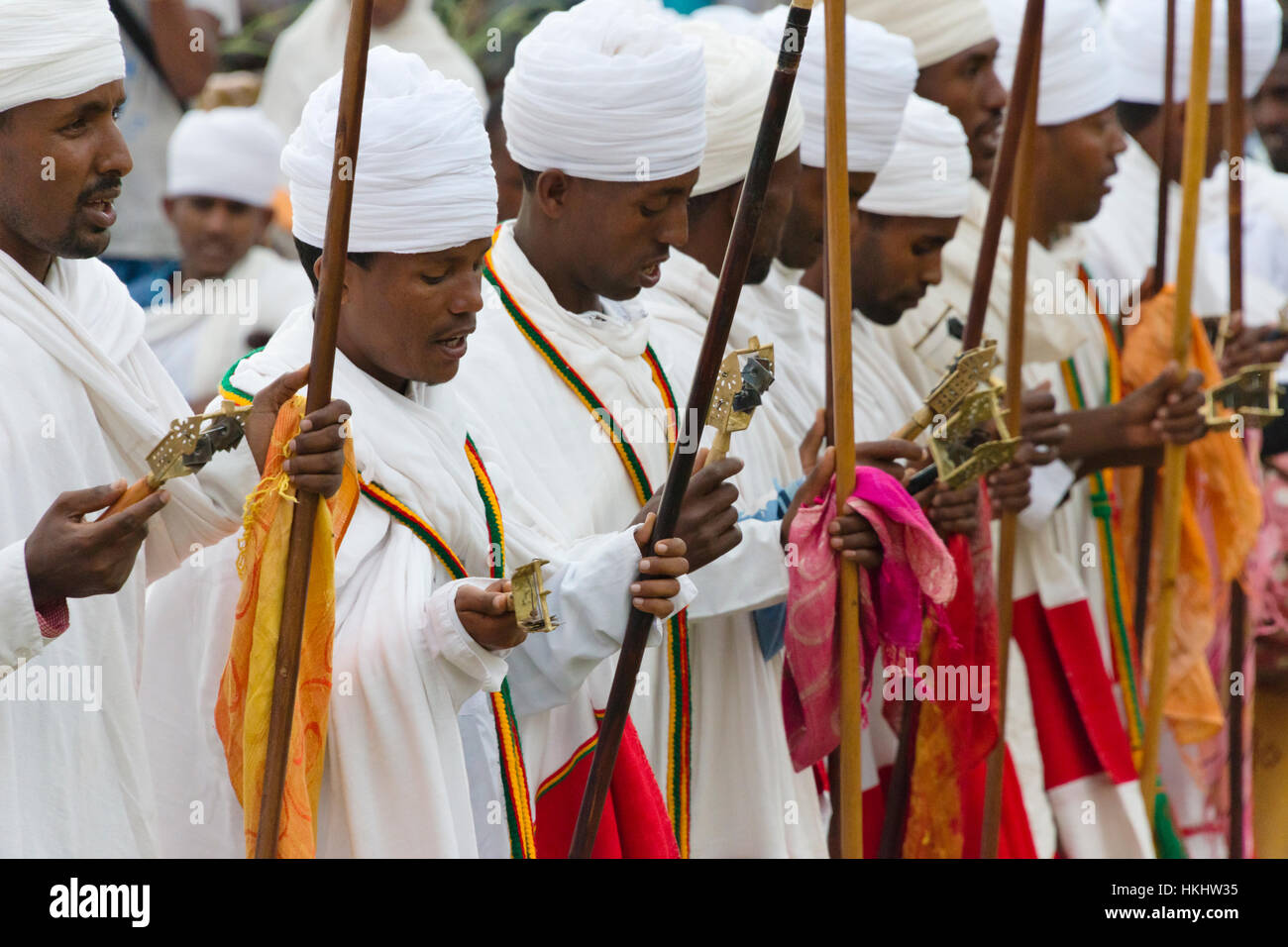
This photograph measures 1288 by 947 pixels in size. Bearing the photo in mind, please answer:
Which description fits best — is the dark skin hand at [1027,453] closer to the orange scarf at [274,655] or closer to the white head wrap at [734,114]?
the white head wrap at [734,114]

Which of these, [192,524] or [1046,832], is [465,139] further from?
[1046,832]

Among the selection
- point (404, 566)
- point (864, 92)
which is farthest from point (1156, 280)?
point (404, 566)

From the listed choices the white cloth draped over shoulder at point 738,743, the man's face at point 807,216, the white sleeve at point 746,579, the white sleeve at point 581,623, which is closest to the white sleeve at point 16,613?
the white sleeve at point 581,623

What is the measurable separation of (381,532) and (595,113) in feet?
3.30

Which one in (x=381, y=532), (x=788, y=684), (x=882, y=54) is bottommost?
(x=788, y=684)

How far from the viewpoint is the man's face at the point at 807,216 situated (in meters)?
4.67

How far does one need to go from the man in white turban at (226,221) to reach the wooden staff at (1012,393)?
2612 mm

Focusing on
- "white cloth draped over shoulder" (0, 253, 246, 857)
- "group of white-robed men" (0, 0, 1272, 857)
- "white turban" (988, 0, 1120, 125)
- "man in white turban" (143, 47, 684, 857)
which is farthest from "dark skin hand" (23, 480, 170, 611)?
"white turban" (988, 0, 1120, 125)

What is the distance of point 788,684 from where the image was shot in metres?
4.30

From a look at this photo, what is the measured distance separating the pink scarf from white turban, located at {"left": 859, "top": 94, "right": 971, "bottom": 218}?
1.16 metres

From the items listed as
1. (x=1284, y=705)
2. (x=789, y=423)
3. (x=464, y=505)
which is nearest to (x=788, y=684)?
(x=789, y=423)

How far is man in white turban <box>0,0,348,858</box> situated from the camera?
323 centimetres

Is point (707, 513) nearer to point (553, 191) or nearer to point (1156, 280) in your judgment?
point (553, 191)

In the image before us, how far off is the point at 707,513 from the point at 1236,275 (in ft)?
8.63
